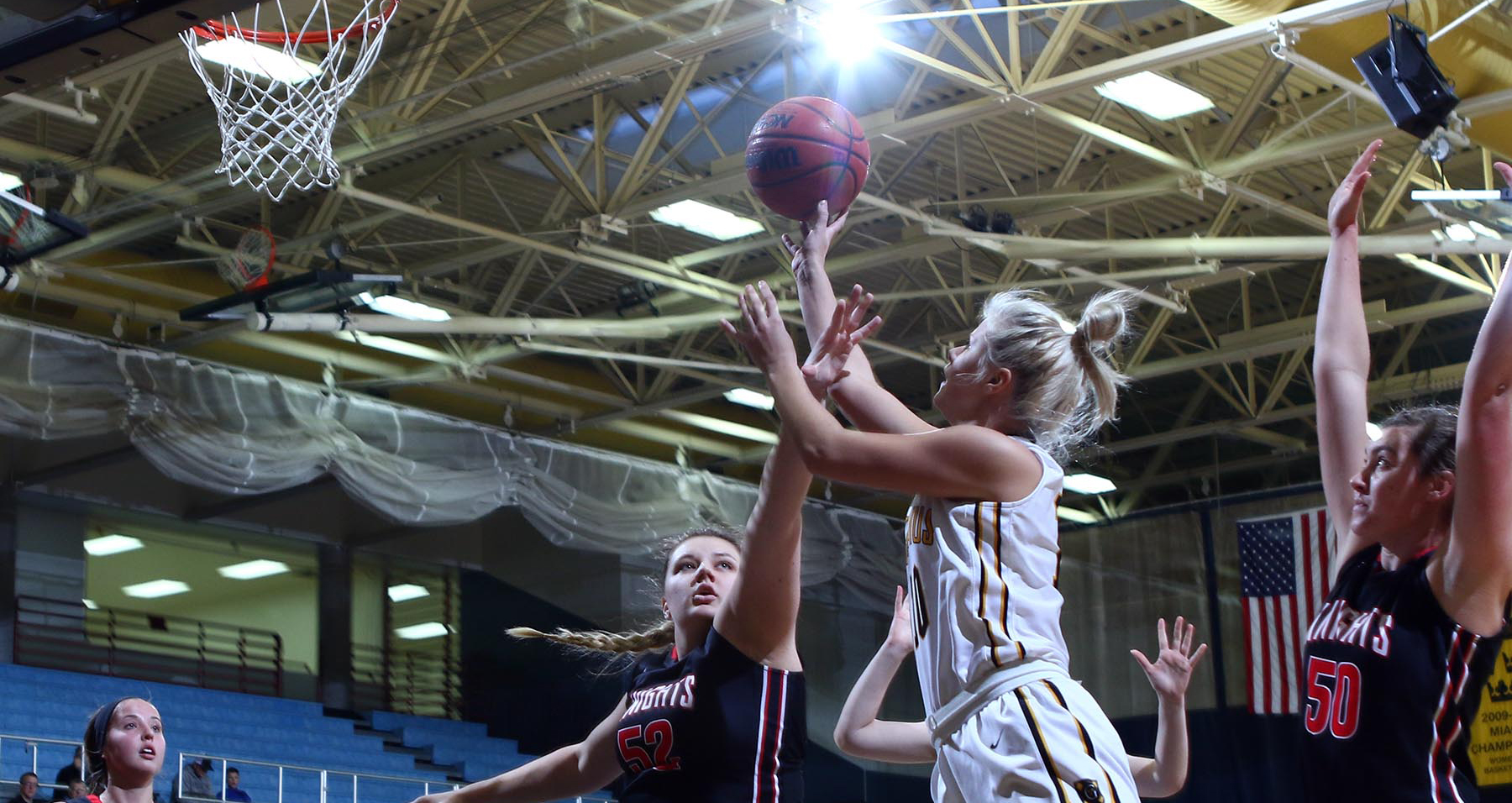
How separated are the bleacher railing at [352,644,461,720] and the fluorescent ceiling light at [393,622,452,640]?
32cm

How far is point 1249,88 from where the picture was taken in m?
12.8

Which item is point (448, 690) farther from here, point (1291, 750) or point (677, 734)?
point (677, 734)

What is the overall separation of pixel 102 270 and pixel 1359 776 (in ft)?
42.9

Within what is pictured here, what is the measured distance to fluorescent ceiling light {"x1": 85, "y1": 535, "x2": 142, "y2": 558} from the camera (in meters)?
19.9

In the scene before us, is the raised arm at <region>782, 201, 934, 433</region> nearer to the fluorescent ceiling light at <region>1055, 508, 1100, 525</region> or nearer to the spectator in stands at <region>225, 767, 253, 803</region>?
the spectator in stands at <region>225, 767, 253, 803</region>

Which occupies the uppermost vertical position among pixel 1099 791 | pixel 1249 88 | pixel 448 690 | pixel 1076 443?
pixel 1249 88

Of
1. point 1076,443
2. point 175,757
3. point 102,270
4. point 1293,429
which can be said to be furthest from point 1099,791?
point 1293,429

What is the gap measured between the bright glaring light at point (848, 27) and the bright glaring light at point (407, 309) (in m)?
5.12

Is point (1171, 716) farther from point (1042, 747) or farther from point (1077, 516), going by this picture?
point (1077, 516)

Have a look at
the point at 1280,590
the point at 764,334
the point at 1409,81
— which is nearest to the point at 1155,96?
the point at 1409,81

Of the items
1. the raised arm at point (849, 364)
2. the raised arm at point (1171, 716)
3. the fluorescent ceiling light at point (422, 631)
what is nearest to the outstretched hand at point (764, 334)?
the raised arm at point (849, 364)

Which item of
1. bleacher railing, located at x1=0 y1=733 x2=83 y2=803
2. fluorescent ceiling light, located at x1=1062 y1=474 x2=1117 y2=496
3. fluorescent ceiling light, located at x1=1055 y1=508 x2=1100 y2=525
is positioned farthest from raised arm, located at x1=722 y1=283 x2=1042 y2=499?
fluorescent ceiling light, located at x1=1055 y1=508 x2=1100 y2=525

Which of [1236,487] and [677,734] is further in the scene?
[1236,487]

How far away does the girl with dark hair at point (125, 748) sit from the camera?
4.24 m
